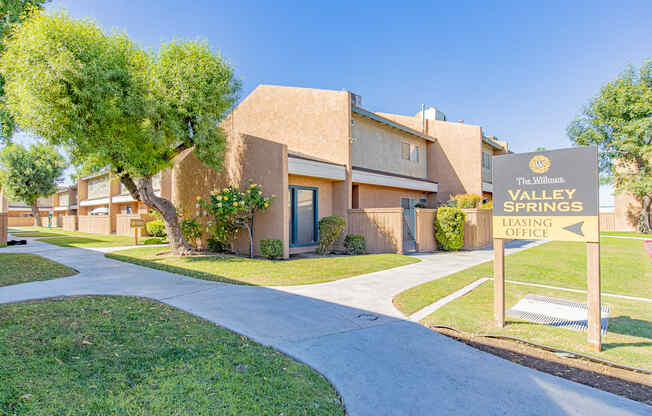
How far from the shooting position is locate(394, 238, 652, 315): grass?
22.5ft

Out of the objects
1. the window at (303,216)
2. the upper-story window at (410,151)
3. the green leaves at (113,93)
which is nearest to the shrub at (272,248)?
the window at (303,216)

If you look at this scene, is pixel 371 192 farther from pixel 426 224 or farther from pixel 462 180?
pixel 462 180

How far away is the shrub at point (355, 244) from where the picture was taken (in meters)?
13.7

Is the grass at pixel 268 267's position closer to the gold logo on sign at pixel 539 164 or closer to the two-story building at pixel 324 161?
the two-story building at pixel 324 161

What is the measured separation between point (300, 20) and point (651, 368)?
651 inches

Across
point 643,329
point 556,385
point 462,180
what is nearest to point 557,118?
point 462,180

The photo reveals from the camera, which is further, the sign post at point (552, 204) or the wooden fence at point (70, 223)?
the wooden fence at point (70, 223)

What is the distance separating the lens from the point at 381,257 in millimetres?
12039

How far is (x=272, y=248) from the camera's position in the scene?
11.6 meters

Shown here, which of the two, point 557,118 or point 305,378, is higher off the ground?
point 557,118

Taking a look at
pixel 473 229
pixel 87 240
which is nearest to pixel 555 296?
pixel 473 229

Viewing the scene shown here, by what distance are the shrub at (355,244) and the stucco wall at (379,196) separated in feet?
10.7

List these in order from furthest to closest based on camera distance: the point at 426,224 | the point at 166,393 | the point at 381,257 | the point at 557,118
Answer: the point at 557,118, the point at 426,224, the point at 381,257, the point at 166,393

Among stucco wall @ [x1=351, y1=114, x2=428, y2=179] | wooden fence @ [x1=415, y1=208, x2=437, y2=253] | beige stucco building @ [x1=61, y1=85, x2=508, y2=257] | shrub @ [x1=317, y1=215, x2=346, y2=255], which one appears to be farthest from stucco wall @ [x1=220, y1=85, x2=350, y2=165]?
wooden fence @ [x1=415, y1=208, x2=437, y2=253]
